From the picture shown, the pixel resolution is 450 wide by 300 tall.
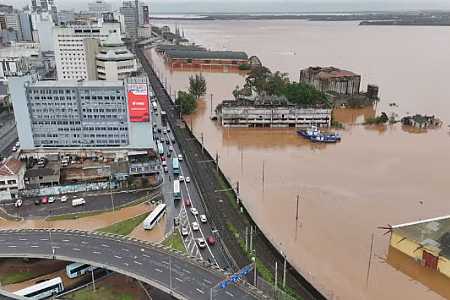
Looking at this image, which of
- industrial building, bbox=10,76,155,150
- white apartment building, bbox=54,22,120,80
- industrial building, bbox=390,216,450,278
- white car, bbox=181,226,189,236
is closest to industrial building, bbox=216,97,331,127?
industrial building, bbox=10,76,155,150

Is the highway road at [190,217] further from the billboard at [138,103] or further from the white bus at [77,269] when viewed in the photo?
the white bus at [77,269]

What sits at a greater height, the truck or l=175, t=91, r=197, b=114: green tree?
l=175, t=91, r=197, b=114: green tree

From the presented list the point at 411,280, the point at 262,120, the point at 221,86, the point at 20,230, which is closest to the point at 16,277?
the point at 20,230

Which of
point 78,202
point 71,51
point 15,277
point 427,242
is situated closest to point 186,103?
point 71,51

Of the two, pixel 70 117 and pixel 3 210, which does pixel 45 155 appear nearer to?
pixel 70 117

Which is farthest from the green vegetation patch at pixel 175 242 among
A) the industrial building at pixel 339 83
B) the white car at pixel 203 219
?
the industrial building at pixel 339 83

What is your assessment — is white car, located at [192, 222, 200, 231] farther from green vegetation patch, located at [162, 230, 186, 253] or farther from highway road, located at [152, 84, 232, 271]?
green vegetation patch, located at [162, 230, 186, 253]

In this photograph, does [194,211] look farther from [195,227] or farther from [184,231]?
[184,231]
